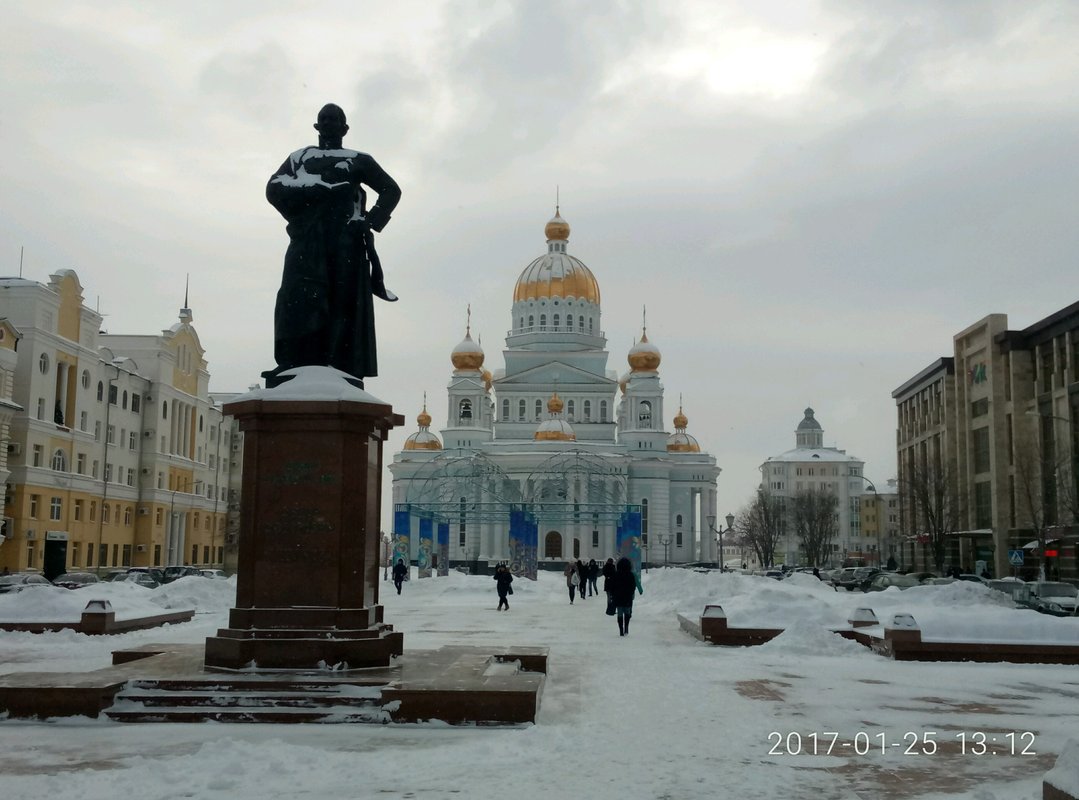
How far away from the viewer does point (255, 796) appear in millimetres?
7520

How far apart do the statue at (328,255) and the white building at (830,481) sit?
131 meters

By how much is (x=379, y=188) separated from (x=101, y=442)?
44194 millimetres

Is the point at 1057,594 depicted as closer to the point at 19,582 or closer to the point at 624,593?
the point at 624,593

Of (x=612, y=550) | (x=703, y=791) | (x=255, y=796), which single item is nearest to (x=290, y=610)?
(x=255, y=796)

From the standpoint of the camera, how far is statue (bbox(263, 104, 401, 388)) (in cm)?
1298

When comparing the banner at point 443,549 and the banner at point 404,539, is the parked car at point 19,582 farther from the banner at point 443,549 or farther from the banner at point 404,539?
the banner at point 443,549

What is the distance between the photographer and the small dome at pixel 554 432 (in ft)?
299

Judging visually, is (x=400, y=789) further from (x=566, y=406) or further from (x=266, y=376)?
(x=566, y=406)

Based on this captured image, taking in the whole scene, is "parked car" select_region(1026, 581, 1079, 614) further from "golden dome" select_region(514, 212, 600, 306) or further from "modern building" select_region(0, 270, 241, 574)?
"golden dome" select_region(514, 212, 600, 306)

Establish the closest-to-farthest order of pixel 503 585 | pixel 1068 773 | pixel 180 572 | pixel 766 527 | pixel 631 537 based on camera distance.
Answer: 1. pixel 1068 773
2. pixel 503 585
3. pixel 180 572
4. pixel 631 537
5. pixel 766 527

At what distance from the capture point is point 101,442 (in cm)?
5297

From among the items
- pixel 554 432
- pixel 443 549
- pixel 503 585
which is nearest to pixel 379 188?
pixel 503 585

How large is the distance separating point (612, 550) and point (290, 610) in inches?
3263

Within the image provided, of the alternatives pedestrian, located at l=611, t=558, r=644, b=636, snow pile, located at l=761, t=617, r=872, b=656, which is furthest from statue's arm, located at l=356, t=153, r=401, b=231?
pedestrian, located at l=611, t=558, r=644, b=636
